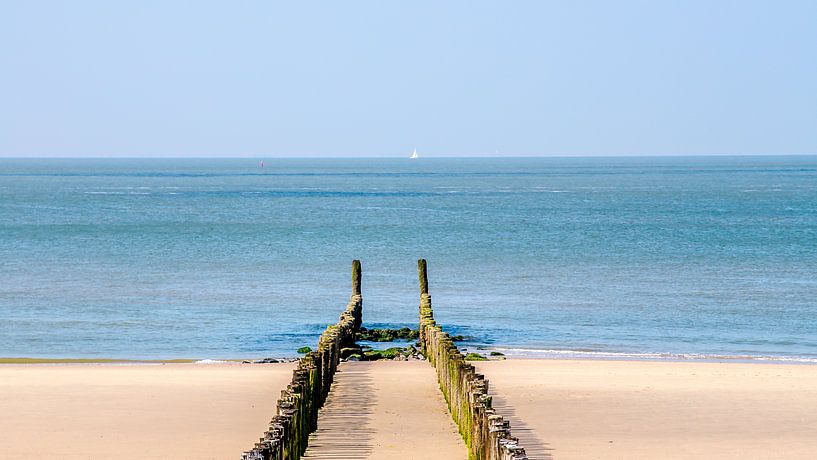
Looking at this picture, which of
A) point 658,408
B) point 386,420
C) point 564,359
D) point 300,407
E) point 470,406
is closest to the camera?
point 300,407

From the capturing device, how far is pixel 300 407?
15125 millimetres

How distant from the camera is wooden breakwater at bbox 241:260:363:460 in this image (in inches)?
498

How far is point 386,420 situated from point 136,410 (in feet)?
14.6

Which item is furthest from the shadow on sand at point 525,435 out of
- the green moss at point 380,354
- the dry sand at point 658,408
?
the green moss at point 380,354

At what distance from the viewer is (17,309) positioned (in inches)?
1494

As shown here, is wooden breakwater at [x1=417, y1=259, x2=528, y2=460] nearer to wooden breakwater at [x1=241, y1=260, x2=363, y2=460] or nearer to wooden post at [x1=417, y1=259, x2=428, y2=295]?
wooden breakwater at [x1=241, y1=260, x2=363, y2=460]

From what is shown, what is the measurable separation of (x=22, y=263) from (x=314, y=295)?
764 inches

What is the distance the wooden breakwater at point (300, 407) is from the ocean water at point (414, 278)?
9348 mm

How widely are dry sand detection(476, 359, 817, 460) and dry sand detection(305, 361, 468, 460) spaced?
1150 mm

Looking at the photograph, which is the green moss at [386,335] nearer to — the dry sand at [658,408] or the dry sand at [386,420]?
the dry sand at [658,408]

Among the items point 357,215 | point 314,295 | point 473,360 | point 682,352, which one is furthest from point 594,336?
point 357,215

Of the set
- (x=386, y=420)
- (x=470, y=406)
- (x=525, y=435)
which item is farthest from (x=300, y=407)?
(x=525, y=435)

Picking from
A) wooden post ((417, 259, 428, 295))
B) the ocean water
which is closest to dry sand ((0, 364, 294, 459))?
A: the ocean water

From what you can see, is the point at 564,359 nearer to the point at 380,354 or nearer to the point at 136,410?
the point at 380,354
